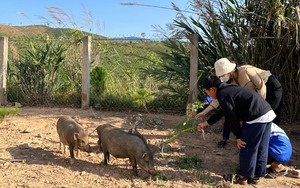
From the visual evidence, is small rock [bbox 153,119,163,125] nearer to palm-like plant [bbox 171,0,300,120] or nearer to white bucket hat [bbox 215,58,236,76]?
palm-like plant [bbox 171,0,300,120]

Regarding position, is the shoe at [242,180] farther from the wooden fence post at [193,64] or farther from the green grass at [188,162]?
the wooden fence post at [193,64]

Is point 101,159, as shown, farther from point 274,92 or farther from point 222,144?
point 274,92

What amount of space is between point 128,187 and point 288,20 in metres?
4.04

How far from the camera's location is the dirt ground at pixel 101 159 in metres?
4.56

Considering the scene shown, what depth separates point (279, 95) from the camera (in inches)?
220

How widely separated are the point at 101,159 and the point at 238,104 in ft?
7.21

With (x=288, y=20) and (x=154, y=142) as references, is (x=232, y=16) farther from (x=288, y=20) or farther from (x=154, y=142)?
(x=154, y=142)

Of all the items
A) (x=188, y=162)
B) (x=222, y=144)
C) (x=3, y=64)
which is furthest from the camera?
(x=3, y=64)

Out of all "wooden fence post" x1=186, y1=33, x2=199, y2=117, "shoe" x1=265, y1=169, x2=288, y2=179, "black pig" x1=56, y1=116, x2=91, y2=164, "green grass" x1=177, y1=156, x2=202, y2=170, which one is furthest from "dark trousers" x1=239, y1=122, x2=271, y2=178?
"wooden fence post" x1=186, y1=33, x2=199, y2=117

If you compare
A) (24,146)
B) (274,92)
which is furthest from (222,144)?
(24,146)

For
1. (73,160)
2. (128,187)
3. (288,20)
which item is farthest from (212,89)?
(288,20)

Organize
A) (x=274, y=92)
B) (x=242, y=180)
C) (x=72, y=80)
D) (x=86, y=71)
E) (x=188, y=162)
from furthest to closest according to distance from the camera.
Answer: (x=72, y=80) < (x=86, y=71) < (x=274, y=92) < (x=188, y=162) < (x=242, y=180)

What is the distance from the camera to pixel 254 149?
4484mm

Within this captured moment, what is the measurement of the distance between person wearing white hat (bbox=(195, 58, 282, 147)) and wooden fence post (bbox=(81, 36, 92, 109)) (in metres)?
4.35
